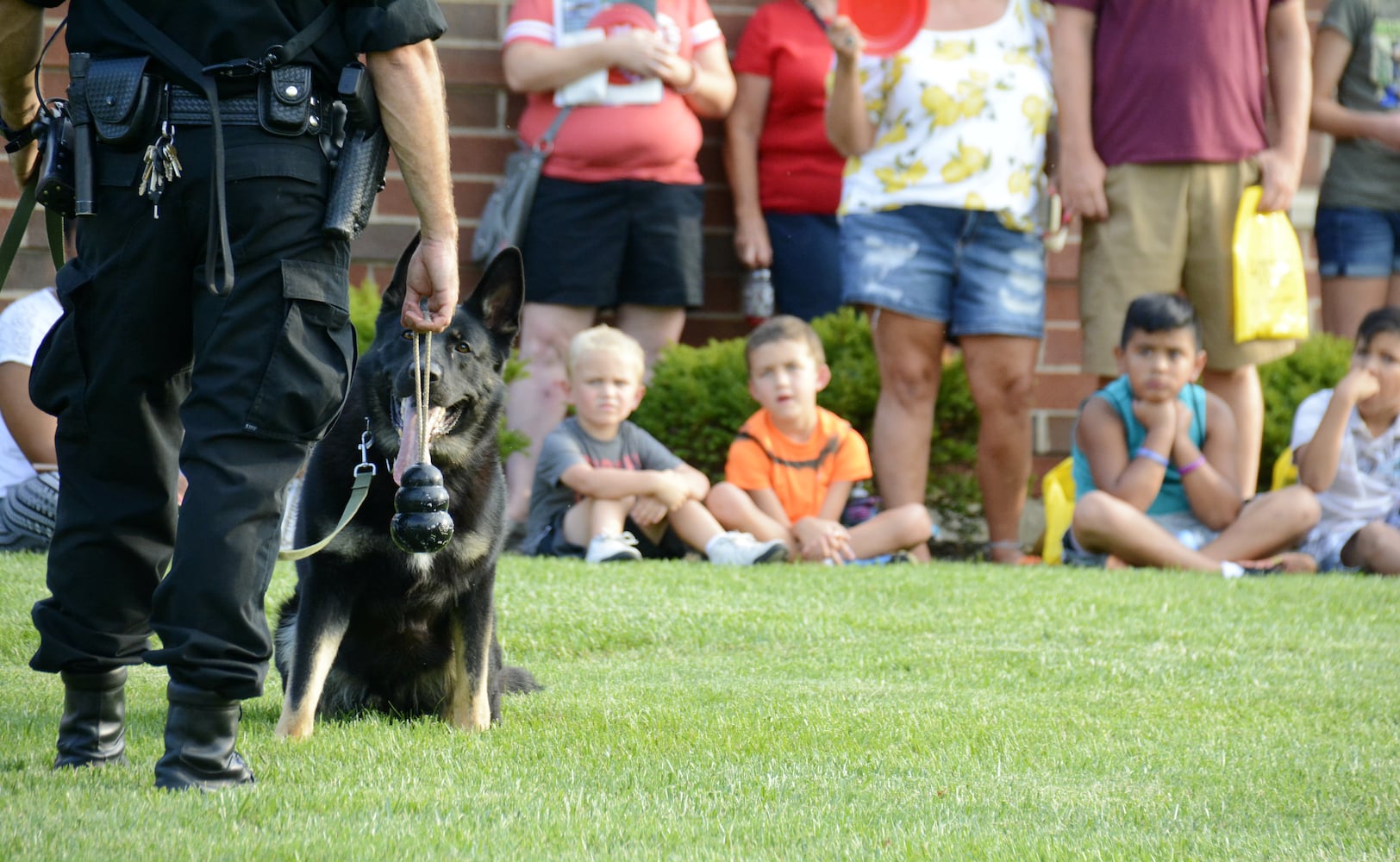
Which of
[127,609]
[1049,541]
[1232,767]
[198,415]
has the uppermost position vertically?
[198,415]

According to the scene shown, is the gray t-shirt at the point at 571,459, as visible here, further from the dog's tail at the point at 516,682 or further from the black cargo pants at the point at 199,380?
the black cargo pants at the point at 199,380

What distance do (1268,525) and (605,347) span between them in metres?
3.18

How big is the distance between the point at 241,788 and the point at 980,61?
17.8 ft

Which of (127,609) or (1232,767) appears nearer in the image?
(127,609)

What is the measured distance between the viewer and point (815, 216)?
329 inches

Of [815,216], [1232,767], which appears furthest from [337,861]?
[815,216]

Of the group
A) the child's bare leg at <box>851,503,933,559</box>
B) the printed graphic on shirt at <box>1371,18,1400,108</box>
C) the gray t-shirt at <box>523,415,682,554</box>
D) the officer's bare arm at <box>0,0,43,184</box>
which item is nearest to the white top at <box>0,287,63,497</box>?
the gray t-shirt at <box>523,415,682,554</box>

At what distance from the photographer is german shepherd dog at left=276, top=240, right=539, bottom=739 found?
3.84 m

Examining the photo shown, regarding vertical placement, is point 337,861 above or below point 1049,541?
above

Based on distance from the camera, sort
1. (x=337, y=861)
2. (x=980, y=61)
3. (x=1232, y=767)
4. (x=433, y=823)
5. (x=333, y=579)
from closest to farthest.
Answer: (x=337, y=861)
(x=433, y=823)
(x=1232, y=767)
(x=333, y=579)
(x=980, y=61)

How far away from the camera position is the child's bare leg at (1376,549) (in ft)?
24.0

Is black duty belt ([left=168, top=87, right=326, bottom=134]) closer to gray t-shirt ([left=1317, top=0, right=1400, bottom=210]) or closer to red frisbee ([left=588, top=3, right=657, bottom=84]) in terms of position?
red frisbee ([left=588, top=3, right=657, bottom=84])

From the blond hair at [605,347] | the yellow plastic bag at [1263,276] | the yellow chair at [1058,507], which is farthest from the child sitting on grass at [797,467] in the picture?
the yellow plastic bag at [1263,276]

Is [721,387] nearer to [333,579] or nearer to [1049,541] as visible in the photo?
[1049,541]
